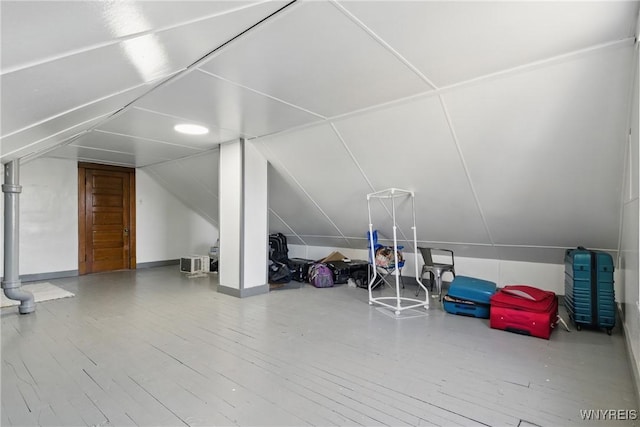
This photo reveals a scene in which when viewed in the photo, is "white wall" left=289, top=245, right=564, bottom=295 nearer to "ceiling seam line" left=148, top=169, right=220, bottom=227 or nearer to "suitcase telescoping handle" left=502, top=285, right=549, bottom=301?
"suitcase telescoping handle" left=502, top=285, right=549, bottom=301

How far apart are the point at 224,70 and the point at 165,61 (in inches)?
20.0

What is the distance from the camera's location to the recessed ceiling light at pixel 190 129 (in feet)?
13.2

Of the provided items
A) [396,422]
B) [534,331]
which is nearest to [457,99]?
[534,331]

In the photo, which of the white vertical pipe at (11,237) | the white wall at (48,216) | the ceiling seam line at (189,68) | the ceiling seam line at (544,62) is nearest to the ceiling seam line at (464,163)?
the ceiling seam line at (544,62)

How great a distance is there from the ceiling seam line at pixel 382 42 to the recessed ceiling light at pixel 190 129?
2.65 metres

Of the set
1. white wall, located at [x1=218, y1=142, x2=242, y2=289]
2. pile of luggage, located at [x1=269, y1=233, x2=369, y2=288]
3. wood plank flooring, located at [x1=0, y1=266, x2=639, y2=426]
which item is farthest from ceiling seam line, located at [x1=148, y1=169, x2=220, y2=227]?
wood plank flooring, located at [x1=0, y1=266, x2=639, y2=426]

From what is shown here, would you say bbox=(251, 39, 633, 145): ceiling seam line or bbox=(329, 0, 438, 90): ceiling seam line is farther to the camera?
bbox=(251, 39, 633, 145): ceiling seam line

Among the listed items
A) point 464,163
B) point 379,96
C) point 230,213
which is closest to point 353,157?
point 379,96

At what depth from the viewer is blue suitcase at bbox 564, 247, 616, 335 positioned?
3129 mm

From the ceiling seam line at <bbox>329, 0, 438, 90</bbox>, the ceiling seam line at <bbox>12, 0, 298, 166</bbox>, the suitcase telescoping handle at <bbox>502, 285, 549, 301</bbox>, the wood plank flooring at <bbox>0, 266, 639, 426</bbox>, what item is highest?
the ceiling seam line at <bbox>329, 0, 438, 90</bbox>

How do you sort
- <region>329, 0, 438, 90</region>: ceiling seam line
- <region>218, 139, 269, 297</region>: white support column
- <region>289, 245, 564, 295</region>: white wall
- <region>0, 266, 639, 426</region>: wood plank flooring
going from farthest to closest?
<region>218, 139, 269, 297</region>: white support column, <region>289, 245, 564, 295</region>: white wall, <region>0, 266, 639, 426</region>: wood plank flooring, <region>329, 0, 438, 90</region>: ceiling seam line

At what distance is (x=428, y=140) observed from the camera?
11.3ft

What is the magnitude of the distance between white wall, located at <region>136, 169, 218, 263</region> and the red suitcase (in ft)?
22.2

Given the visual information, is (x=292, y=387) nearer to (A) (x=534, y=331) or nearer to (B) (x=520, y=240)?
(A) (x=534, y=331)
